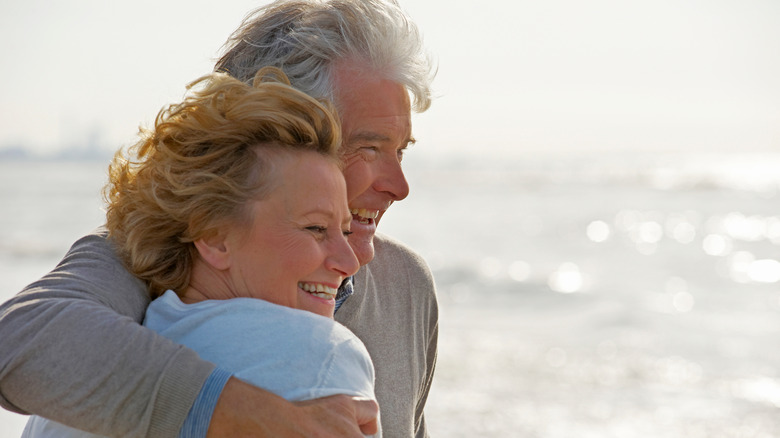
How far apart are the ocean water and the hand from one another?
362 cm

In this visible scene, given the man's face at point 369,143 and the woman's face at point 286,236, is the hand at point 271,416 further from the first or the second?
the man's face at point 369,143

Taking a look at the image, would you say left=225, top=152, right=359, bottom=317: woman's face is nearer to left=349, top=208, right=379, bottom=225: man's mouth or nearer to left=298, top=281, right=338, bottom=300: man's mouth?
left=298, top=281, right=338, bottom=300: man's mouth

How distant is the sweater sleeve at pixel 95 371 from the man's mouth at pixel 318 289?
0.29 m

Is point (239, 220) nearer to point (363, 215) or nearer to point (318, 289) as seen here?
point (318, 289)

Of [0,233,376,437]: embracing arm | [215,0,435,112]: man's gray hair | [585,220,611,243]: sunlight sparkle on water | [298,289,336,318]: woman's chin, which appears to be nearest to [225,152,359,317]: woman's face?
[298,289,336,318]: woman's chin

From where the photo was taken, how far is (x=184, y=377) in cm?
115

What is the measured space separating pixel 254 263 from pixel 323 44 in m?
0.68

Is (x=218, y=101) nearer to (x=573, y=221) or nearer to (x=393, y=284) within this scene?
(x=393, y=284)

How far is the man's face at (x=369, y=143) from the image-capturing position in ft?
6.18

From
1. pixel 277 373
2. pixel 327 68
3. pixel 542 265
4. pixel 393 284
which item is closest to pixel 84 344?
pixel 277 373

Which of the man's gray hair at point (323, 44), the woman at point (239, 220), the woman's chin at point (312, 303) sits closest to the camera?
the woman at point (239, 220)

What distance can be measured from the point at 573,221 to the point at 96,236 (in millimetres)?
16392

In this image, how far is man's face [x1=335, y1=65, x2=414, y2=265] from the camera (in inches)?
74.2

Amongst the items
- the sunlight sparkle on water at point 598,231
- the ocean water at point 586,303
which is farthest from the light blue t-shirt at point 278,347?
the sunlight sparkle on water at point 598,231
